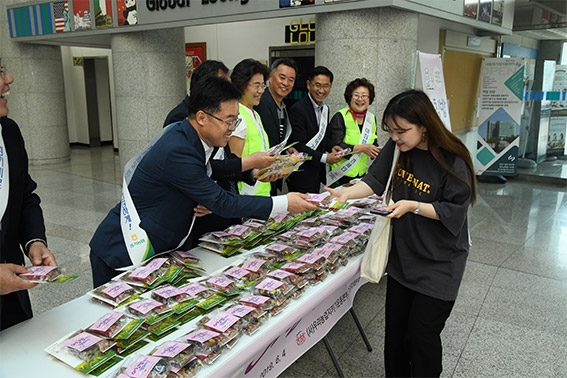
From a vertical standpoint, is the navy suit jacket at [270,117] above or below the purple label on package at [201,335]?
above

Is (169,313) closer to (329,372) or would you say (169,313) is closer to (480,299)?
(329,372)

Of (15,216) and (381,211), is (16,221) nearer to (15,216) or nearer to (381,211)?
(15,216)

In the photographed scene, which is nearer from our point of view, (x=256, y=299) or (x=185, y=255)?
(x=256, y=299)

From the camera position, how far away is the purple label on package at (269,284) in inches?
69.6

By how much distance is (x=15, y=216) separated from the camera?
1768mm

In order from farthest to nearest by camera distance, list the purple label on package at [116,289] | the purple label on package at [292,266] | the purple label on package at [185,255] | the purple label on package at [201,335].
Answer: the purple label on package at [185,255], the purple label on package at [292,266], the purple label on package at [116,289], the purple label on package at [201,335]

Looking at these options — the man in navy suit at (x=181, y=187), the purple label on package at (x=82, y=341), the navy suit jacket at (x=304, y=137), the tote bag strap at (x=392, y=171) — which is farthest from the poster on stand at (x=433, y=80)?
the purple label on package at (x=82, y=341)

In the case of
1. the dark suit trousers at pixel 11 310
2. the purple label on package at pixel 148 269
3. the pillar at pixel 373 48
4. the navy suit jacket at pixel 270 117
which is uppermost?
the pillar at pixel 373 48

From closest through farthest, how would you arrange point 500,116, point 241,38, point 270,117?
point 270,117, point 500,116, point 241,38

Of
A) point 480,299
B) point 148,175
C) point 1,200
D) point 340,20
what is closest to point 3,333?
point 1,200

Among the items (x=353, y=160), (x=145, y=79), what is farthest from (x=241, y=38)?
(x=353, y=160)

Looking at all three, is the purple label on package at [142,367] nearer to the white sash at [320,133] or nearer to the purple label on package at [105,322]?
the purple label on package at [105,322]

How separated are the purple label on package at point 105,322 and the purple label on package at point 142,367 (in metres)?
0.19

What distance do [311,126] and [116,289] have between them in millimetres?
2323
